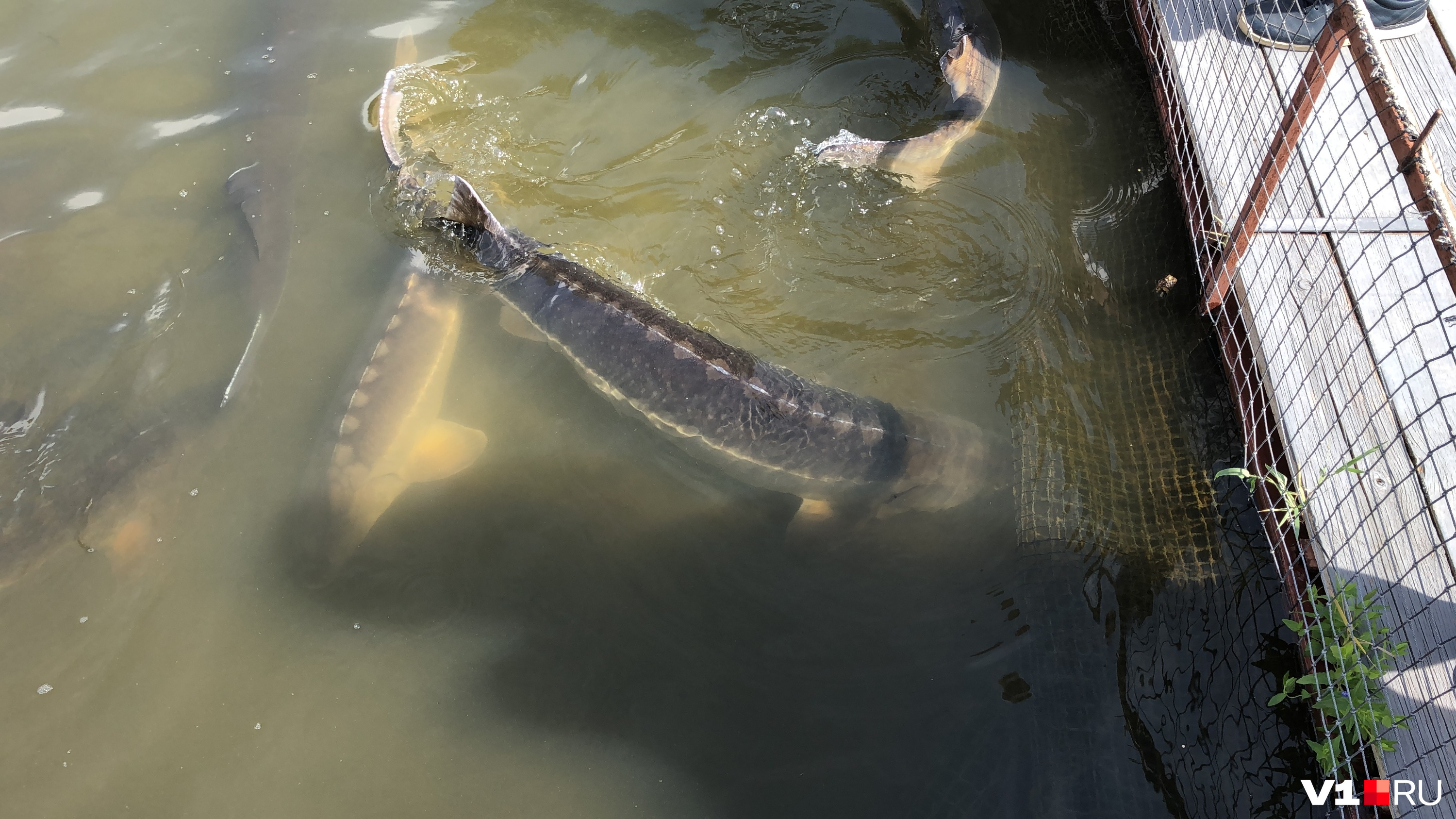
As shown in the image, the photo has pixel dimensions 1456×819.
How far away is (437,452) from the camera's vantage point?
365 centimetres

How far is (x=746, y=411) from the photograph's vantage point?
3402 mm

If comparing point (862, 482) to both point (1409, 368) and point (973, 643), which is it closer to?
point (973, 643)

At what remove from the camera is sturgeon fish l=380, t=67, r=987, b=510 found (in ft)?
10.9

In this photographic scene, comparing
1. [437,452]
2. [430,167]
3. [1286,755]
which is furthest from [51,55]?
[1286,755]

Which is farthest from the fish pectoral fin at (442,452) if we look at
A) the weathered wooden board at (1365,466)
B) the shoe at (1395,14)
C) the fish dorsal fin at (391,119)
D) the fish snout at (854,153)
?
the shoe at (1395,14)

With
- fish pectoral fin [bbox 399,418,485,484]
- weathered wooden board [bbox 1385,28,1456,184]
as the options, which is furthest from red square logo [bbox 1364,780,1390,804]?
fish pectoral fin [bbox 399,418,485,484]

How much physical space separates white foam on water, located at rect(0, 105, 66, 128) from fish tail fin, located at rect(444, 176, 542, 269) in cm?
282

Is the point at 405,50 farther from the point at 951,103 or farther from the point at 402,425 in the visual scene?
the point at 951,103

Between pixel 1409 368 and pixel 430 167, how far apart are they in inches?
188

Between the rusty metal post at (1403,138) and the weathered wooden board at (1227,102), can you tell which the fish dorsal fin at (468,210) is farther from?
the rusty metal post at (1403,138)

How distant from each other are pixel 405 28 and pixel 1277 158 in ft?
16.6

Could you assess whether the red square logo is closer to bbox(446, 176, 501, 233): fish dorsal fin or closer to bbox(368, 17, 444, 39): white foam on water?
bbox(446, 176, 501, 233): fish dorsal fin

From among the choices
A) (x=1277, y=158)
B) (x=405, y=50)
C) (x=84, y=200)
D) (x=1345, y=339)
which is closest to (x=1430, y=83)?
(x=1277, y=158)

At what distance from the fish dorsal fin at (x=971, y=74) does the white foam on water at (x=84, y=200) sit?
499cm
